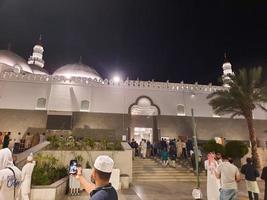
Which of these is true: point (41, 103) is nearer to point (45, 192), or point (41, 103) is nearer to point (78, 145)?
point (78, 145)

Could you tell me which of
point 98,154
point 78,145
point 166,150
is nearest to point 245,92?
point 166,150

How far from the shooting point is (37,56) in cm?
3534

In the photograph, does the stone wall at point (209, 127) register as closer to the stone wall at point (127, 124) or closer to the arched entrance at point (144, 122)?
the stone wall at point (127, 124)

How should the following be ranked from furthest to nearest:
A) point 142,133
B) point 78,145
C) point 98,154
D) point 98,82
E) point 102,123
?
point 98,82 → point 142,133 → point 102,123 → point 78,145 → point 98,154

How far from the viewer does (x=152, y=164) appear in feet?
48.3

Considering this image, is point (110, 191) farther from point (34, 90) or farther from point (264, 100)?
point (34, 90)

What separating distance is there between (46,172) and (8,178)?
500 cm

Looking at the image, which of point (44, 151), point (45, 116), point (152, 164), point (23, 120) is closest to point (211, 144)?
point (152, 164)

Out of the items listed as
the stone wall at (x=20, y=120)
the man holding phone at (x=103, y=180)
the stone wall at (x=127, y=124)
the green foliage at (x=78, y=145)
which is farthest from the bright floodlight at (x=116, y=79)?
the man holding phone at (x=103, y=180)

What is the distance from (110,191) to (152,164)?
13.0m

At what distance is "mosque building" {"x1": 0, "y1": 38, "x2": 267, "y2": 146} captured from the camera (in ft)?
74.0

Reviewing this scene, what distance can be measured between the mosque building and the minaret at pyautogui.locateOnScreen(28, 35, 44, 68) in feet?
25.4

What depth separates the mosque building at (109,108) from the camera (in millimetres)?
22562

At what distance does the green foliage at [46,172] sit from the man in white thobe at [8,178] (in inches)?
A: 156
